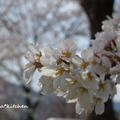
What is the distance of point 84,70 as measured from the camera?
2.02ft

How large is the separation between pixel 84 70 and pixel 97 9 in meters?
2.61

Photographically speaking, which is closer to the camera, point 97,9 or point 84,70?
point 84,70

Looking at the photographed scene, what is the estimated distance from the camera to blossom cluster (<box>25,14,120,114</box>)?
0.62 meters

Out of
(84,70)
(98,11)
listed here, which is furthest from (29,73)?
(98,11)

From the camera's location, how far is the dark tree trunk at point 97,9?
3.10m

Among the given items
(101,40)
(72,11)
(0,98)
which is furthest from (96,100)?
(0,98)

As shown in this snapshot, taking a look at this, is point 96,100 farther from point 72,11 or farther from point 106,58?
point 72,11

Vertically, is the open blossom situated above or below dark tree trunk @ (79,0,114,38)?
below

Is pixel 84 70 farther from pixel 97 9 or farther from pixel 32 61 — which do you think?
pixel 97 9

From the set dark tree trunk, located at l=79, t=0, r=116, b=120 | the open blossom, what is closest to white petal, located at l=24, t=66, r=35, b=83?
the open blossom

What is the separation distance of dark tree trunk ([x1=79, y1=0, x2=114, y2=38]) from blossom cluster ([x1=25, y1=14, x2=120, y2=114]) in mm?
2432

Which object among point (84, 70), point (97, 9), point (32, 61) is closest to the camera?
point (84, 70)

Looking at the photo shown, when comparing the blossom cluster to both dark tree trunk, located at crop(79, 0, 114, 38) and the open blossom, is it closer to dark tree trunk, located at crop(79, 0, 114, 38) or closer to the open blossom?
the open blossom

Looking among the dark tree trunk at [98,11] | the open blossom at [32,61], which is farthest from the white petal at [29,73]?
the dark tree trunk at [98,11]
